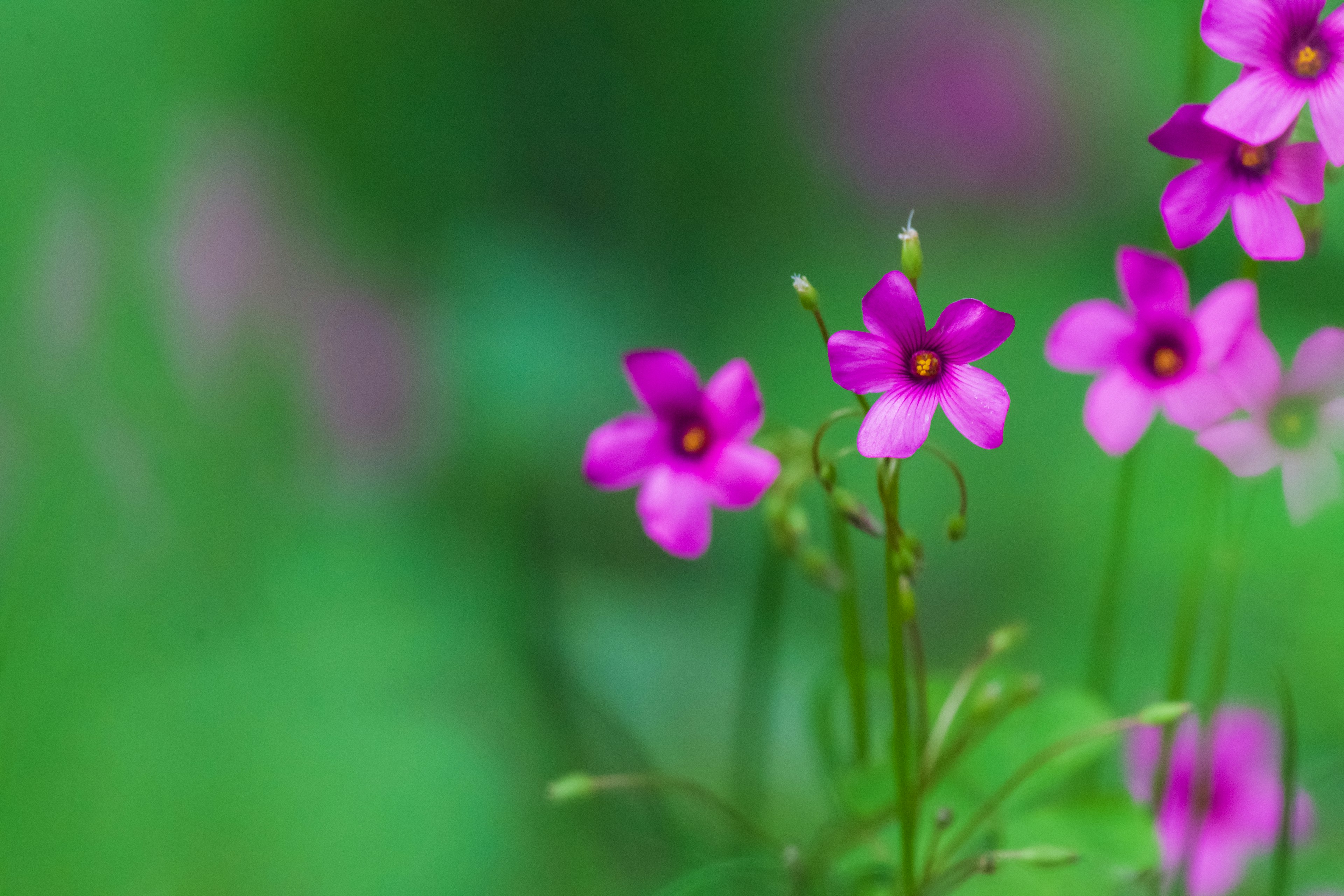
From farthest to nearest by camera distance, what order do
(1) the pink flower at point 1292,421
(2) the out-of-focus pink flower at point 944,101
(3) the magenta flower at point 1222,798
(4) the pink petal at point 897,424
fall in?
(2) the out-of-focus pink flower at point 944,101 < (3) the magenta flower at point 1222,798 < (1) the pink flower at point 1292,421 < (4) the pink petal at point 897,424

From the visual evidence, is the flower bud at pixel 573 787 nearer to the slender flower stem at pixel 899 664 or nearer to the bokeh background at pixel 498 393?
the slender flower stem at pixel 899 664

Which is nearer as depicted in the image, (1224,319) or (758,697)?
(1224,319)

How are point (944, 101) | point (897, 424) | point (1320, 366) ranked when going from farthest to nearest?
point (944, 101), point (1320, 366), point (897, 424)

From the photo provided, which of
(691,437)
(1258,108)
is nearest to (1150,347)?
(1258,108)

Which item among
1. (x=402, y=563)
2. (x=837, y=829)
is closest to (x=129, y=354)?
(x=402, y=563)

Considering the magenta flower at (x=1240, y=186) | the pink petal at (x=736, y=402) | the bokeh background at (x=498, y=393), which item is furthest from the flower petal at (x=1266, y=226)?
the bokeh background at (x=498, y=393)

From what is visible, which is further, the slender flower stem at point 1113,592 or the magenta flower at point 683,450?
the slender flower stem at point 1113,592

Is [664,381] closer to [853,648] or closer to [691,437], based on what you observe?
[691,437]
